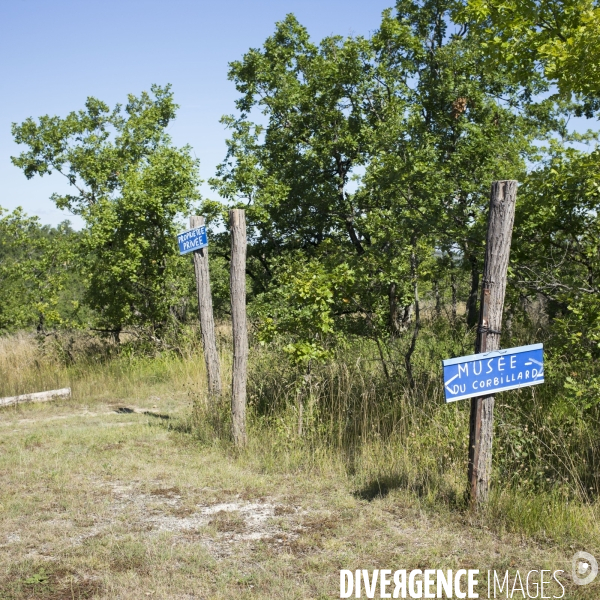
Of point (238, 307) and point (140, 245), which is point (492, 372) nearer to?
point (238, 307)

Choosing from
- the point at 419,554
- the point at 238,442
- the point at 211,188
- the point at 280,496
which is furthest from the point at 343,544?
the point at 211,188

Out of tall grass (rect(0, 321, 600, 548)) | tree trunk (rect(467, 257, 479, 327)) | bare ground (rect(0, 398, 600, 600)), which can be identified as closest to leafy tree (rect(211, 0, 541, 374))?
tree trunk (rect(467, 257, 479, 327))

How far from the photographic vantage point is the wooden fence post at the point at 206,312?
26.5 ft

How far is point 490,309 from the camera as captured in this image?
470cm

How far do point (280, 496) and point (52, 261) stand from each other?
1095 cm

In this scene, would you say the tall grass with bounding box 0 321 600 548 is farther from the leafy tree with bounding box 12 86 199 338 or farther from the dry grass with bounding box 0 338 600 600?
the leafy tree with bounding box 12 86 199 338

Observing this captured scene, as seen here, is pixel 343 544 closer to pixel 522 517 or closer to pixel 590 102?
pixel 522 517

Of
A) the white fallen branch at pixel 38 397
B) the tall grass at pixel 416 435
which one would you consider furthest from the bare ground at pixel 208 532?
the white fallen branch at pixel 38 397

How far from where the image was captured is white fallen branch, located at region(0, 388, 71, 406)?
33.6ft

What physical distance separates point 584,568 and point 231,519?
2489 mm

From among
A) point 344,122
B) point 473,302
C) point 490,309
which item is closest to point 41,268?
point 344,122

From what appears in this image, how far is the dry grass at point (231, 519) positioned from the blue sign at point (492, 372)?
87cm

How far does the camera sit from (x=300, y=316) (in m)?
6.99

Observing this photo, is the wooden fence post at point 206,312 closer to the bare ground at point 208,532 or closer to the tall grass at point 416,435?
the tall grass at point 416,435
